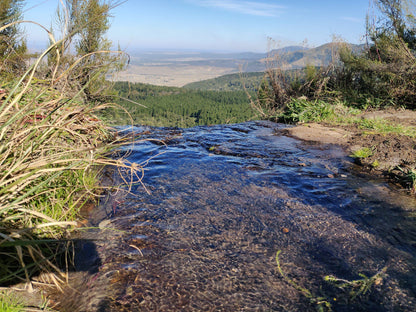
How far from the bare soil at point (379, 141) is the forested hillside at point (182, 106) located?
30872 mm

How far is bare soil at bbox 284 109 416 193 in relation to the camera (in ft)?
11.8

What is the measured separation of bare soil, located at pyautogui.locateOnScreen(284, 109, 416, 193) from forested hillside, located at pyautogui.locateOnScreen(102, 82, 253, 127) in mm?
30872

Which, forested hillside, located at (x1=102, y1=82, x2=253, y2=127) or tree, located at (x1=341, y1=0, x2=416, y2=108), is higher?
tree, located at (x1=341, y1=0, x2=416, y2=108)

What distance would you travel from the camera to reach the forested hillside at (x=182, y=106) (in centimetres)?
4206

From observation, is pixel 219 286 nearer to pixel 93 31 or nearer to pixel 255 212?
pixel 255 212

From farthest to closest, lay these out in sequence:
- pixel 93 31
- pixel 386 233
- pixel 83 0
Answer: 1. pixel 93 31
2. pixel 83 0
3. pixel 386 233

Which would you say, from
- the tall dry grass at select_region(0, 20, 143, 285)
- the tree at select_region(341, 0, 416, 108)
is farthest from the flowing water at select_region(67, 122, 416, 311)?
the tree at select_region(341, 0, 416, 108)

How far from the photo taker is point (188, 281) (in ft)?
5.78

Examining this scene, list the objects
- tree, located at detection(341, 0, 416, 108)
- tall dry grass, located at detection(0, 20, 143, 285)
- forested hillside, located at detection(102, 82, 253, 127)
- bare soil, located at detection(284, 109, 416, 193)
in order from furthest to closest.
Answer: forested hillside, located at detection(102, 82, 253, 127) < tree, located at detection(341, 0, 416, 108) < bare soil, located at detection(284, 109, 416, 193) < tall dry grass, located at detection(0, 20, 143, 285)

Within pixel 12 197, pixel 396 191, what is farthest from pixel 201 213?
pixel 396 191

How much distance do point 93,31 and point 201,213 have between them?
1476 cm

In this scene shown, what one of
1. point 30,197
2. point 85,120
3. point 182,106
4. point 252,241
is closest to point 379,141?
point 252,241

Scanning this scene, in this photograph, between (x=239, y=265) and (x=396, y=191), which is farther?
(x=396, y=191)

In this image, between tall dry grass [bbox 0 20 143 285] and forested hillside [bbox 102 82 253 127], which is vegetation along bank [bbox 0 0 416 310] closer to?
tall dry grass [bbox 0 20 143 285]
